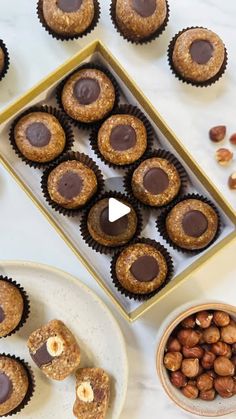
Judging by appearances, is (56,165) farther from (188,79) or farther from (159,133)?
(188,79)

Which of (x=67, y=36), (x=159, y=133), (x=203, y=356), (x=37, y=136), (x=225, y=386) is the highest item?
(x=67, y=36)

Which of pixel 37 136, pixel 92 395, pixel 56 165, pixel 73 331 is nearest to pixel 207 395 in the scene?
pixel 92 395

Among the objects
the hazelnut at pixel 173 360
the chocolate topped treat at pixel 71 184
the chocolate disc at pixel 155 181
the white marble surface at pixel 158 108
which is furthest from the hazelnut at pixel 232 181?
the hazelnut at pixel 173 360

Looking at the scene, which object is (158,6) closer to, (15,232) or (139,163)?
(139,163)

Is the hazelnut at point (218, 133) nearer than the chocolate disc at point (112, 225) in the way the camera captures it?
No

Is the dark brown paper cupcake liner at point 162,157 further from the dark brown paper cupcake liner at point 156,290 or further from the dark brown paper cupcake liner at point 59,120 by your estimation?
the dark brown paper cupcake liner at point 59,120

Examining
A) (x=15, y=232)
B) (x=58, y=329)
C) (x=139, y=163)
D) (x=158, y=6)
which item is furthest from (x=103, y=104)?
(x=58, y=329)

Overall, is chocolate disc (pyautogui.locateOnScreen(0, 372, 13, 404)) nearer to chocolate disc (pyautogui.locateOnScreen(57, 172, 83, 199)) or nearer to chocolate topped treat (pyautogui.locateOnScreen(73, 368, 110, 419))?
A: chocolate topped treat (pyautogui.locateOnScreen(73, 368, 110, 419))
